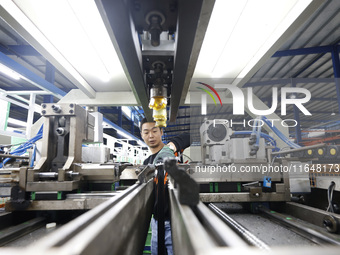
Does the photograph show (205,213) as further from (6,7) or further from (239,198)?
(6,7)

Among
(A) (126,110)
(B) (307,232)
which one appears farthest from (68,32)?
(A) (126,110)

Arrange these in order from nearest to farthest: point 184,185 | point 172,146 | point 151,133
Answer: point 184,185 → point 151,133 → point 172,146

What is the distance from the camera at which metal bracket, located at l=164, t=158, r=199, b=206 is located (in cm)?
58

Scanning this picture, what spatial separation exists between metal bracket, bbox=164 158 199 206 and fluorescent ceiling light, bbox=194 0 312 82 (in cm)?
111

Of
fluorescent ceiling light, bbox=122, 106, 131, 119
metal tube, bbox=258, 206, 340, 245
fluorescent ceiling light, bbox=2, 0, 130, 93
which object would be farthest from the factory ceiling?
fluorescent ceiling light, bbox=122, 106, 131, 119

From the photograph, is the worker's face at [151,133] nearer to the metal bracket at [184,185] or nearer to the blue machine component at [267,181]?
the blue machine component at [267,181]

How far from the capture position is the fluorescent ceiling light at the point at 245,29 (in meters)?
1.23

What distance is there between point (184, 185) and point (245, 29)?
1.30m

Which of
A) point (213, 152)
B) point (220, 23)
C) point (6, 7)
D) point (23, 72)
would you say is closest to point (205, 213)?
point (220, 23)

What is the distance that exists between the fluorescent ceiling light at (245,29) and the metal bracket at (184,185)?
1114 millimetres

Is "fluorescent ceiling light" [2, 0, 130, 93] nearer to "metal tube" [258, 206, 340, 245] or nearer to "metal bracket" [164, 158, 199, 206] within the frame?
"metal bracket" [164, 158, 199, 206]

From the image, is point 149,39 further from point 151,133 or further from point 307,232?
point 151,133

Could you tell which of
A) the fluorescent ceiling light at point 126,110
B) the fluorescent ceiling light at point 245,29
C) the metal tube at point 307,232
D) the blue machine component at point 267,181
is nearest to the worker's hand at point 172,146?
the fluorescent ceiling light at point 245,29

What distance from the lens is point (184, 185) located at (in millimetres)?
606
